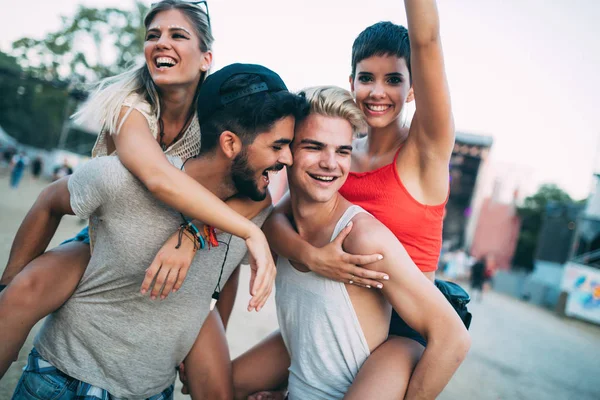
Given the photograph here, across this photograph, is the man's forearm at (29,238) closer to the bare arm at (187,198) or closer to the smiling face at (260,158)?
the bare arm at (187,198)

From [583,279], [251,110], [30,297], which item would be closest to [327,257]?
[251,110]

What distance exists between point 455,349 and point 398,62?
1.61 metres

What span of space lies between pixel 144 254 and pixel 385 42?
5.92ft

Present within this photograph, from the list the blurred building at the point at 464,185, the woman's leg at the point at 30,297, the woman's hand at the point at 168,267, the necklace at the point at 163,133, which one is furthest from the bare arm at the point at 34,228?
the blurred building at the point at 464,185

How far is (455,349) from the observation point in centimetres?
180

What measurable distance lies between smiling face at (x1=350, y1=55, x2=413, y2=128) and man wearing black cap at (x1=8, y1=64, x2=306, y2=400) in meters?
0.43

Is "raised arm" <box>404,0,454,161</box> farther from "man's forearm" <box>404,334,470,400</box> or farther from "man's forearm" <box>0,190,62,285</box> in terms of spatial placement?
"man's forearm" <box>0,190,62,285</box>

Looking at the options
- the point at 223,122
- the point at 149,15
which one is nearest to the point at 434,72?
the point at 223,122

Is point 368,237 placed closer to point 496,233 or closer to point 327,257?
point 327,257

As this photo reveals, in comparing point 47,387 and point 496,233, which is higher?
point 47,387

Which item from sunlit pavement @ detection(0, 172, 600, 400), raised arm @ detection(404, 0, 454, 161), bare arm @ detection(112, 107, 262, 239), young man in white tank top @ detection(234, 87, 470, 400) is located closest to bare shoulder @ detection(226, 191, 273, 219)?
young man in white tank top @ detection(234, 87, 470, 400)

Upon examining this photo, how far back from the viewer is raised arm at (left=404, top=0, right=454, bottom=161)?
176cm

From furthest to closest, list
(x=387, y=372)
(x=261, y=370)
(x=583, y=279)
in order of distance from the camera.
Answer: (x=583, y=279), (x=261, y=370), (x=387, y=372)

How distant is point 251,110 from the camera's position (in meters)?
2.19
